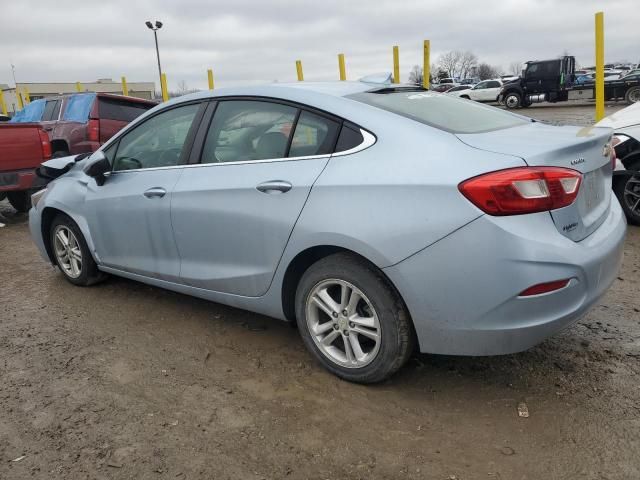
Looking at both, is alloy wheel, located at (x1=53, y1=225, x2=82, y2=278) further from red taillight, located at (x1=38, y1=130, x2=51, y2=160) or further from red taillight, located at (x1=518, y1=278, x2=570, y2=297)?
red taillight, located at (x1=38, y1=130, x2=51, y2=160)

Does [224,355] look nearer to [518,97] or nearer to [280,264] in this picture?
[280,264]

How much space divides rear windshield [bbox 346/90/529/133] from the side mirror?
1.98 m

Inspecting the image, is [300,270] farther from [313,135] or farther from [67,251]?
[67,251]


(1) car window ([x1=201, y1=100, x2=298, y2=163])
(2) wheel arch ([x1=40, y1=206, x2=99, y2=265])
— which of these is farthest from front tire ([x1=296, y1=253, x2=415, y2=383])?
(2) wheel arch ([x1=40, y1=206, x2=99, y2=265])

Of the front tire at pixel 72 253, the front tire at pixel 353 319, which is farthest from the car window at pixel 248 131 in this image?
the front tire at pixel 72 253

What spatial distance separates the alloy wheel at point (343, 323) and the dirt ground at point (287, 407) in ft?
0.58

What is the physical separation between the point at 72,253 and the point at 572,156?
385cm

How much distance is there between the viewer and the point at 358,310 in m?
2.80

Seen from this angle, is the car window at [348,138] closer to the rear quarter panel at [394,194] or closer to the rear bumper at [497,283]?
the rear quarter panel at [394,194]

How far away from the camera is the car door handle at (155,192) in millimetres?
3498

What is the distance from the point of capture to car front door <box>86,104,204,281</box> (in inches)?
139

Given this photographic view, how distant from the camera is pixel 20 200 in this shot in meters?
8.62

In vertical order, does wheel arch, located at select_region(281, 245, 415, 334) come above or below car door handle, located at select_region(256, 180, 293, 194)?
below

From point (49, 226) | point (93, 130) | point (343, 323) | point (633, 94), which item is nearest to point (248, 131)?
point (343, 323)
